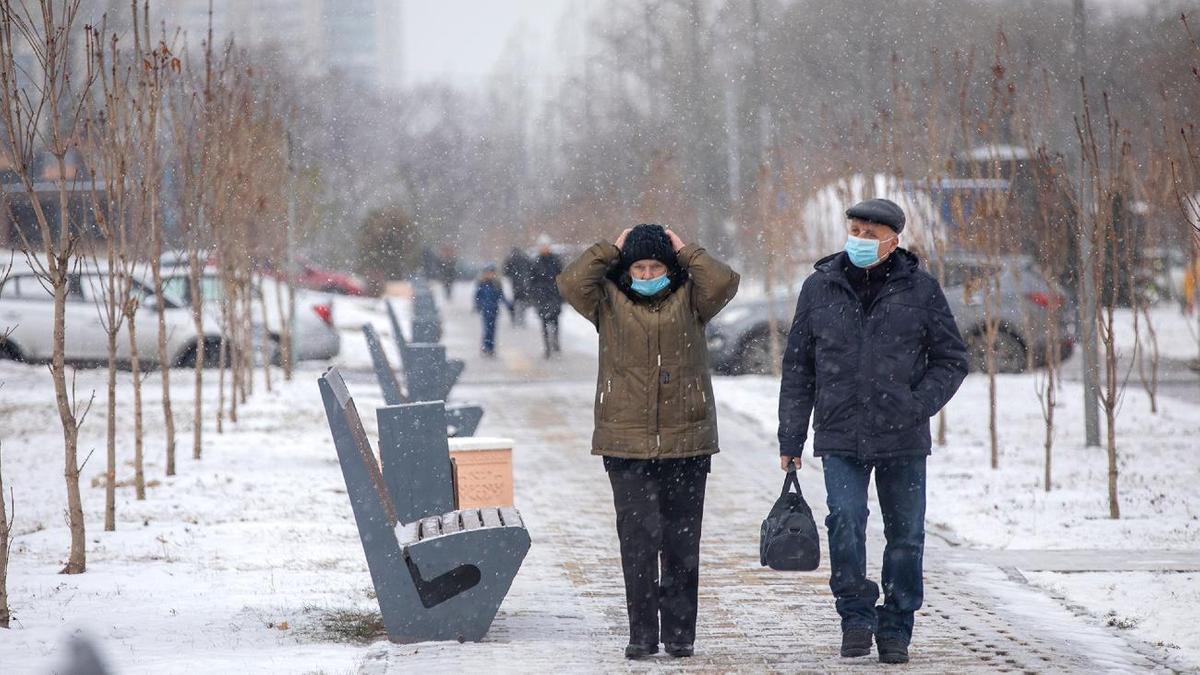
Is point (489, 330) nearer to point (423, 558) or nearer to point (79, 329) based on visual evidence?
point (79, 329)

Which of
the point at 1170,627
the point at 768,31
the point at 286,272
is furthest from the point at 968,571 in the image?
the point at 768,31

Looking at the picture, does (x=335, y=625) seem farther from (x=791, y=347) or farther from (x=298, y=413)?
(x=298, y=413)

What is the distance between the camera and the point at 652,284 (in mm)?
5934

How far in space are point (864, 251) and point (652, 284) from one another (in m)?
0.79

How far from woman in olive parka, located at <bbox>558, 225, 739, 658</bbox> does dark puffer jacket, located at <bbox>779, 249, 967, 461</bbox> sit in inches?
13.4

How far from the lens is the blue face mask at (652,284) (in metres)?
5.93

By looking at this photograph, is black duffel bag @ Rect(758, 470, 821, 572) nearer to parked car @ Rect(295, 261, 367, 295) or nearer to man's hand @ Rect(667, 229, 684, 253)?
man's hand @ Rect(667, 229, 684, 253)

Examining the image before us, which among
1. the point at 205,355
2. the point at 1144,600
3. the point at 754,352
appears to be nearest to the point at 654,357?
the point at 1144,600

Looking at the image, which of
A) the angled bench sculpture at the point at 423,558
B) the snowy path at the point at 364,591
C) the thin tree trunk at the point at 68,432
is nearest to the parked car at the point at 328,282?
the snowy path at the point at 364,591

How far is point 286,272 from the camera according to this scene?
74.9 feet

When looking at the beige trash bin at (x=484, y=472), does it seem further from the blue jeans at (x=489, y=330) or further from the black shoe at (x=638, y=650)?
the blue jeans at (x=489, y=330)

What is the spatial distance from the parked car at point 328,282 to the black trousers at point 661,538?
40.0 m

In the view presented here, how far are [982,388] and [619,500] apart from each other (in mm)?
14116

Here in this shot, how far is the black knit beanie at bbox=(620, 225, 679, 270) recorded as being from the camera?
19.5ft
